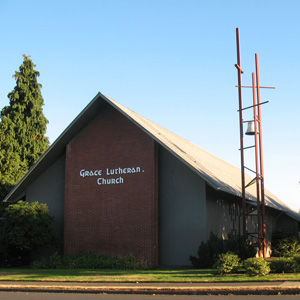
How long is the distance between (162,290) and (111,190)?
34.0 feet

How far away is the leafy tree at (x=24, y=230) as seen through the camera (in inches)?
858

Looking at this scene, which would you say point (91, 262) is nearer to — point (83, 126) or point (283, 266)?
point (83, 126)

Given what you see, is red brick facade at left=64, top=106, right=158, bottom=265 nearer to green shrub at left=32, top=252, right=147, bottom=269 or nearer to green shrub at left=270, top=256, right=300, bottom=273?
green shrub at left=32, top=252, right=147, bottom=269

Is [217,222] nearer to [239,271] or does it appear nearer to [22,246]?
[239,271]

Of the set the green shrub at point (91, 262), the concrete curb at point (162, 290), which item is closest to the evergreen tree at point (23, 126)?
the green shrub at point (91, 262)

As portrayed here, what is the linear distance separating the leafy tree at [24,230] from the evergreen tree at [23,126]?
15.8 meters

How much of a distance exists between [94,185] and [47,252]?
4.83m

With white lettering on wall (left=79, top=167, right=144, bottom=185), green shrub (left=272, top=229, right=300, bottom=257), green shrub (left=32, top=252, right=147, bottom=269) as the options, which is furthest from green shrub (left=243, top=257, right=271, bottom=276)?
green shrub (left=272, top=229, right=300, bottom=257)

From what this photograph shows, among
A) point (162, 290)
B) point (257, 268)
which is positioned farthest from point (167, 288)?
point (257, 268)

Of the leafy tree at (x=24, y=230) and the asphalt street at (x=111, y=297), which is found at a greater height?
the leafy tree at (x=24, y=230)

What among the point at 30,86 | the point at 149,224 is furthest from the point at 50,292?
the point at 30,86

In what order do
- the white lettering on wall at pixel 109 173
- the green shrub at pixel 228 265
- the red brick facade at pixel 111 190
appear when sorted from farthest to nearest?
the white lettering on wall at pixel 109 173
the red brick facade at pixel 111 190
the green shrub at pixel 228 265

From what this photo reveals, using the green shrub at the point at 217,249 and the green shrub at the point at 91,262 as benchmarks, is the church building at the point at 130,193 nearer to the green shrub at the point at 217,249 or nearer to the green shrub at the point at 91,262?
the green shrub at the point at 91,262

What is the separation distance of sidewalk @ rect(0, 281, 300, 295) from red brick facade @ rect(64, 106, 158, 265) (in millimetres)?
7047
